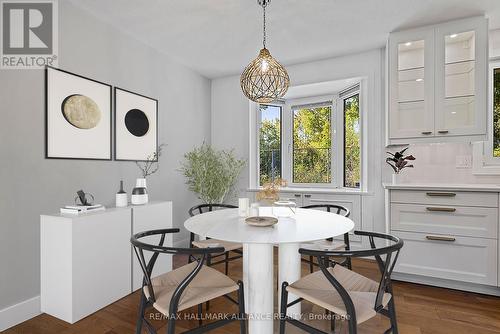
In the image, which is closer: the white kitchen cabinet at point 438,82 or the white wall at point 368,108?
the white kitchen cabinet at point 438,82

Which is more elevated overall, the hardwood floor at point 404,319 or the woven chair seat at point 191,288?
the woven chair seat at point 191,288

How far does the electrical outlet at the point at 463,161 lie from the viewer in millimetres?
2883

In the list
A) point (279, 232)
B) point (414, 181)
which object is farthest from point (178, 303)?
point (414, 181)

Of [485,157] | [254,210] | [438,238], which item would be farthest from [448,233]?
[254,210]

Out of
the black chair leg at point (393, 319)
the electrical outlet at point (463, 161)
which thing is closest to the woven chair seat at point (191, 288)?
the black chair leg at point (393, 319)

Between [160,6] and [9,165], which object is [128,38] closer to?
[160,6]

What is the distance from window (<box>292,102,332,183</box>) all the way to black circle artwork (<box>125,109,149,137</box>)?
2.19 metres

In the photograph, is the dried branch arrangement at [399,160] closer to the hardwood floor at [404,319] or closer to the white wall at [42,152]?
the hardwood floor at [404,319]

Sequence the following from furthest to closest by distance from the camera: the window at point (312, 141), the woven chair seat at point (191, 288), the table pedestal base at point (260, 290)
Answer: the window at point (312, 141) → the table pedestal base at point (260, 290) → the woven chair seat at point (191, 288)

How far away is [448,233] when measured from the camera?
2.45m

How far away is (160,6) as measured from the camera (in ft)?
7.73

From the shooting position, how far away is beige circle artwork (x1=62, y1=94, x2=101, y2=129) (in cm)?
229

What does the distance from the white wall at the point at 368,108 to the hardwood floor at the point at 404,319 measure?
42.0 inches

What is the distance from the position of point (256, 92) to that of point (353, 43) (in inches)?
67.4
